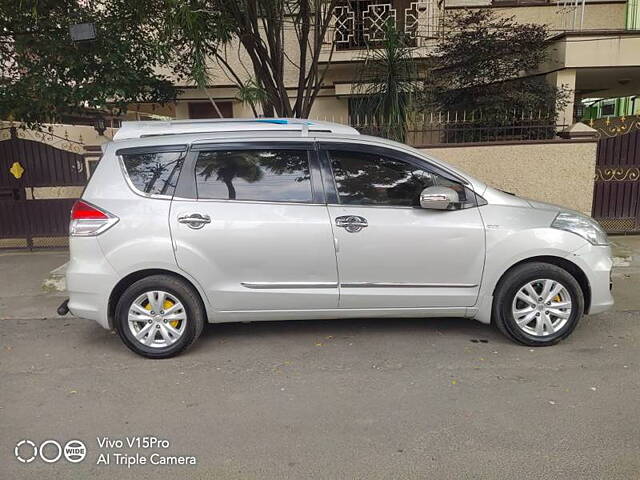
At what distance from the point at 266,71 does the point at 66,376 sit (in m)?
4.85

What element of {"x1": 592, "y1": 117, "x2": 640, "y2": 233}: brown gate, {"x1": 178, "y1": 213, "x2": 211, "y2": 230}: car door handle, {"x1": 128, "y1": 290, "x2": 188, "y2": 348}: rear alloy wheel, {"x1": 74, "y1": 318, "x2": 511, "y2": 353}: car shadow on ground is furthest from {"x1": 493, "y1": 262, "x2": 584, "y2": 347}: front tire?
{"x1": 592, "y1": 117, "x2": 640, "y2": 233}: brown gate

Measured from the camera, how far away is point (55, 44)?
606cm

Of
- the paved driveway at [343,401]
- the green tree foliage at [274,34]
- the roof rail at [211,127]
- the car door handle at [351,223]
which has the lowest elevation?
the paved driveway at [343,401]

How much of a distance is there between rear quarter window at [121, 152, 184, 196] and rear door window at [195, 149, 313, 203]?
192 mm

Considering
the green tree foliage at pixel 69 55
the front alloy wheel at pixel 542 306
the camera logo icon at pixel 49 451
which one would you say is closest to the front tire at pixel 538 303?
the front alloy wheel at pixel 542 306

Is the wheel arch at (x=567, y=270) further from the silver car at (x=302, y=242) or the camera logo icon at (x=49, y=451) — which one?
the camera logo icon at (x=49, y=451)

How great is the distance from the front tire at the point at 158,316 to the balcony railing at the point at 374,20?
698 centimetres

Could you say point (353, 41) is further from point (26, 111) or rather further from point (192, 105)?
point (26, 111)

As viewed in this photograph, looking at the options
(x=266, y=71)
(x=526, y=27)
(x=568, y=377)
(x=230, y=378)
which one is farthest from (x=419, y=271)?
(x=526, y=27)

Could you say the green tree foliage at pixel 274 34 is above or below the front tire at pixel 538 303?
above

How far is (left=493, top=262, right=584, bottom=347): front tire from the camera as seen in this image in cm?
404

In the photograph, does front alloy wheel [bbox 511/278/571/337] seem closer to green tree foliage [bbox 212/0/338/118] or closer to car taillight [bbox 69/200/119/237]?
car taillight [bbox 69/200/119/237]

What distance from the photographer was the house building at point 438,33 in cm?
881

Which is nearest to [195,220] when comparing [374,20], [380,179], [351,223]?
[351,223]
